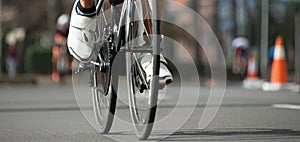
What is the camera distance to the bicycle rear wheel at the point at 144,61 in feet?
20.0

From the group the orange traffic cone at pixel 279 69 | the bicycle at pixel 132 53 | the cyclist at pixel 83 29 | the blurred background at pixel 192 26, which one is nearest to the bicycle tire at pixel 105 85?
the bicycle at pixel 132 53

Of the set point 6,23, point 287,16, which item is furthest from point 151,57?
point 287,16

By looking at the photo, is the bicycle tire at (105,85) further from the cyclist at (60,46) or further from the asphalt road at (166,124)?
the cyclist at (60,46)

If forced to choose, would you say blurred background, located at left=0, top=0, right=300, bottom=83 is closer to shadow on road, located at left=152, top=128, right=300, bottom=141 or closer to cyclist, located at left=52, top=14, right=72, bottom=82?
cyclist, located at left=52, top=14, right=72, bottom=82

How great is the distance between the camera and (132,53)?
258 inches

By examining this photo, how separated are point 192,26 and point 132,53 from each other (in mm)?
33982

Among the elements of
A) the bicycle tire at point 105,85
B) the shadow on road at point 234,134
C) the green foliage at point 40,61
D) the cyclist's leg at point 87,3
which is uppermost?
the cyclist's leg at point 87,3

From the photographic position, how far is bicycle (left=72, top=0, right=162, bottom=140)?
6133 mm

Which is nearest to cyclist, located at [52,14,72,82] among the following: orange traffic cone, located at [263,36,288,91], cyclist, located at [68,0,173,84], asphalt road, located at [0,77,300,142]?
orange traffic cone, located at [263,36,288,91]

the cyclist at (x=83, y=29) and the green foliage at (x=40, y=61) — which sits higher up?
the cyclist at (x=83, y=29)

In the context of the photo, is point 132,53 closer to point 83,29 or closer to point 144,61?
point 144,61

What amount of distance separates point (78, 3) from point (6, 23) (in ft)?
153

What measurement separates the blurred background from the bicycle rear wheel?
→ 64.5 ft

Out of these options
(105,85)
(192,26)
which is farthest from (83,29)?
(192,26)
